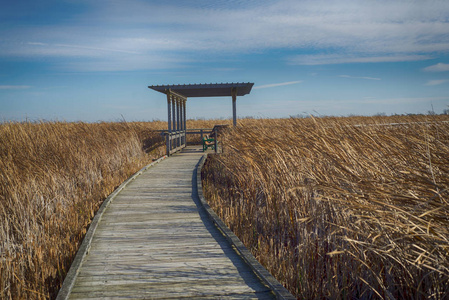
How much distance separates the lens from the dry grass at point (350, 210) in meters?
2.73

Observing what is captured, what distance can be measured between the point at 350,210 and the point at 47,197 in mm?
5163

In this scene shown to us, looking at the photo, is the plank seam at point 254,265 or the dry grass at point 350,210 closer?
the dry grass at point 350,210

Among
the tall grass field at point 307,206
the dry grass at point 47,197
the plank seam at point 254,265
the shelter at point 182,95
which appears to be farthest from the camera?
the shelter at point 182,95

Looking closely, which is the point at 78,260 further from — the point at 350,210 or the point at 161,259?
the point at 350,210

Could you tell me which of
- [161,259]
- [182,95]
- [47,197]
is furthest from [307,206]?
[182,95]

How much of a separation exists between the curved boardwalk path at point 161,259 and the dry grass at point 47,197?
1.34 feet

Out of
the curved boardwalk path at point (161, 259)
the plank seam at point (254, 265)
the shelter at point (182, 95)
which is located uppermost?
the shelter at point (182, 95)

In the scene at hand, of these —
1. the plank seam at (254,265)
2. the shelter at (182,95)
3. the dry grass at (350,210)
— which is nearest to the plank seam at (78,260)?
the plank seam at (254,265)

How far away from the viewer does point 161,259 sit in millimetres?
3967

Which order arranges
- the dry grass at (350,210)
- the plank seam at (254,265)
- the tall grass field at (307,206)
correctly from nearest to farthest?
the dry grass at (350,210) < the tall grass field at (307,206) < the plank seam at (254,265)

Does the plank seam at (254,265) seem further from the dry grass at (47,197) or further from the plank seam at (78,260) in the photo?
the dry grass at (47,197)

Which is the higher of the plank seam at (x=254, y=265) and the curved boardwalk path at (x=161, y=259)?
the plank seam at (x=254, y=265)

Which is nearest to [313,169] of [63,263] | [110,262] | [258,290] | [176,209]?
[258,290]

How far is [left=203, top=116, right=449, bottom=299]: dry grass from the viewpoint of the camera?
2.73 metres
